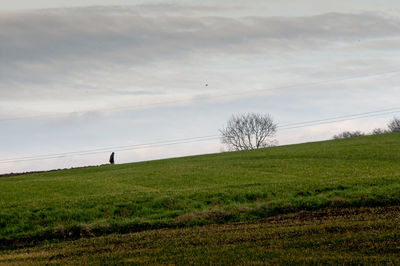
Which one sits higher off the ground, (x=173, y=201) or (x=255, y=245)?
(x=173, y=201)

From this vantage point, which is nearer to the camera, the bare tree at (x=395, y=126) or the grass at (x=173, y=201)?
the grass at (x=173, y=201)

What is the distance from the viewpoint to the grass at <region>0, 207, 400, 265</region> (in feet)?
40.1

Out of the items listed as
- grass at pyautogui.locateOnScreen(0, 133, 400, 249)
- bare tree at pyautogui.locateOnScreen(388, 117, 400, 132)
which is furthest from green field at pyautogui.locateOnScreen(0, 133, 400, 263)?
bare tree at pyautogui.locateOnScreen(388, 117, 400, 132)

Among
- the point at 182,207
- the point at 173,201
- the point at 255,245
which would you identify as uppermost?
the point at 173,201

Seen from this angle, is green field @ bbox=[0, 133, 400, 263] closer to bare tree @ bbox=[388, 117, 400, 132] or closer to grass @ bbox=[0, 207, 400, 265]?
grass @ bbox=[0, 207, 400, 265]

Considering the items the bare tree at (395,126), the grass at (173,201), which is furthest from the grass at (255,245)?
the bare tree at (395,126)

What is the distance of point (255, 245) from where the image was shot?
46.2 feet

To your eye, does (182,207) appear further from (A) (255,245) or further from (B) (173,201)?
(A) (255,245)

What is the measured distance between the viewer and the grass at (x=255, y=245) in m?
12.2

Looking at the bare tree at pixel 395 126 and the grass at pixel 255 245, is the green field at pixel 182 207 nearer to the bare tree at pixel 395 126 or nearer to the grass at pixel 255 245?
the grass at pixel 255 245

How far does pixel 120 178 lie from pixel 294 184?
1754cm

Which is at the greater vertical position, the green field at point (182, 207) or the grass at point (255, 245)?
the green field at point (182, 207)

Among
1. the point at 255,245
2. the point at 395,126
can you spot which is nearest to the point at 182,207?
the point at 255,245

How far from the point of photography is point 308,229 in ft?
52.0
